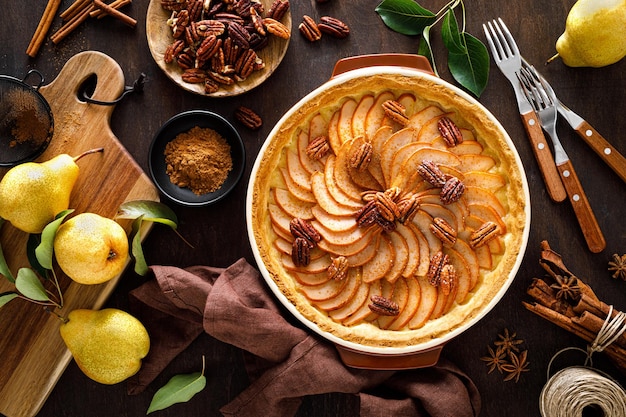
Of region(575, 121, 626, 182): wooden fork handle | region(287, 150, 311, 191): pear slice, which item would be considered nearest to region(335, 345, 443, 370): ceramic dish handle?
region(287, 150, 311, 191): pear slice

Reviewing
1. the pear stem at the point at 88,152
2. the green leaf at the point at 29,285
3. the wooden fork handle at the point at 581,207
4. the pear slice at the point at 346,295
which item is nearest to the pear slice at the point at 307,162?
the pear slice at the point at 346,295

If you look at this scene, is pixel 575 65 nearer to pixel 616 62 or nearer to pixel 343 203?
pixel 616 62

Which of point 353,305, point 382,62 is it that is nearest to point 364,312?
point 353,305

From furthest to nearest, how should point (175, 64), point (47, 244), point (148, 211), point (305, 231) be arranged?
point (175, 64) < point (148, 211) < point (305, 231) < point (47, 244)

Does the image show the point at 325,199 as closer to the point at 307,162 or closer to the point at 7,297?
the point at 307,162

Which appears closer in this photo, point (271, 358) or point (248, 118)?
point (271, 358)

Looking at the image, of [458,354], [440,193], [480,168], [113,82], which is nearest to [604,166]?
[480,168]
